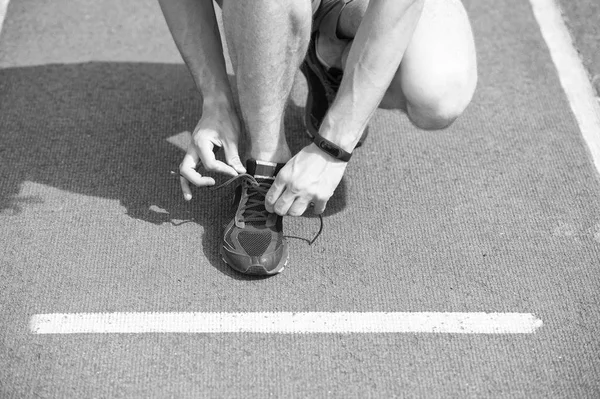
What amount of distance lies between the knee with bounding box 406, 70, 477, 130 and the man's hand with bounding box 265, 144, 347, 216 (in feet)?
1.02

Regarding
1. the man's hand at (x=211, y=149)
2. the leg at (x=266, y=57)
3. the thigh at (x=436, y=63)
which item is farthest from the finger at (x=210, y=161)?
the thigh at (x=436, y=63)

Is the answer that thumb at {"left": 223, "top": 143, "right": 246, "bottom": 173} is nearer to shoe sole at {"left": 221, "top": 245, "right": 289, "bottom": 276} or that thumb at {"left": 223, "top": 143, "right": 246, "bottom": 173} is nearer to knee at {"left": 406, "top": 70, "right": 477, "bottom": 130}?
shoe sole at {"left": 221, "top": 245, "right": 289, "bottom": 276}

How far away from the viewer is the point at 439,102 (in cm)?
212

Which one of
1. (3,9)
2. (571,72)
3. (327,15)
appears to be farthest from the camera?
(3,9)

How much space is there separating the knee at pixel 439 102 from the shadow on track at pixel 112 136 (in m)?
0.43

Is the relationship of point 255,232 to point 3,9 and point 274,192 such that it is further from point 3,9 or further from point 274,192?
point 3,9

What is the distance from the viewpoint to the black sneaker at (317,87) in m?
2.49

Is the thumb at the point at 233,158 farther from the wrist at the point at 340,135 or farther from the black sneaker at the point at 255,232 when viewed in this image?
the wrist at the point at 340,135

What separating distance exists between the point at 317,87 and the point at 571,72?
1.15 metres

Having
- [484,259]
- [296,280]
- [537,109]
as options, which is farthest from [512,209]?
[296,280]

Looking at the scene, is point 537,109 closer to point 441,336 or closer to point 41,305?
point 441,336

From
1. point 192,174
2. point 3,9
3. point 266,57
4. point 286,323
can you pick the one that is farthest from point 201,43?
point 3,9

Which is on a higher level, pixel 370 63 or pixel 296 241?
pixel 370 63

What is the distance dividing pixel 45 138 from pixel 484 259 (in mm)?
1625
